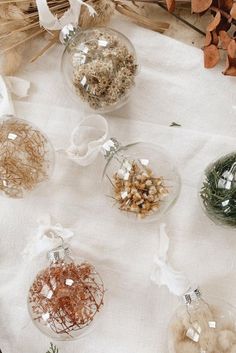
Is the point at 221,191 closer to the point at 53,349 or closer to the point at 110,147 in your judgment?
the point at 110,147

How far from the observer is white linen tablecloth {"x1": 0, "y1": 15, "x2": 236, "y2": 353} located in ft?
4.25

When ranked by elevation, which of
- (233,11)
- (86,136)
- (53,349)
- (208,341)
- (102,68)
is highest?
(233,11)

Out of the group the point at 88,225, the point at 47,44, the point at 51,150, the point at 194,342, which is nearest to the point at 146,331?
the point at 194,342

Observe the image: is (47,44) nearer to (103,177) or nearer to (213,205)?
(103,177)

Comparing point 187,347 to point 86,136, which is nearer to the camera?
point 187,347

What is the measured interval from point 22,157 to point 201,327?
41 cm

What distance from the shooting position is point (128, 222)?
4.34 feet

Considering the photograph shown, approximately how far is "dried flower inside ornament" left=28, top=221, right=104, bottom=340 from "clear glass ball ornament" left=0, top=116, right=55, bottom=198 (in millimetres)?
125

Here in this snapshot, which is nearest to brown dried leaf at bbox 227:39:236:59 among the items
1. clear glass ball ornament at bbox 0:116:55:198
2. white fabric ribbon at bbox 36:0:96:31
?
white fabric ribbon at bbox 36:0:96:31

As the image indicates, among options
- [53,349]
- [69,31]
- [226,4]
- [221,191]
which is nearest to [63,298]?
[53,349]

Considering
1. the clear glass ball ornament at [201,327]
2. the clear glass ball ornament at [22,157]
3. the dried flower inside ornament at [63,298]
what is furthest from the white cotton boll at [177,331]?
the clear glass ball ornament at [22,157]

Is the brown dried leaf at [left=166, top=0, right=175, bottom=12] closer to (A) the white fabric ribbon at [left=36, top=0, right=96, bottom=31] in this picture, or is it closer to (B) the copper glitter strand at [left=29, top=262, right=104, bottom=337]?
(A) the white fabric ribbon at [left=36, top=0, right=96, bottom=31]

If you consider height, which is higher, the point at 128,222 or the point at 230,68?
the point at 230,68

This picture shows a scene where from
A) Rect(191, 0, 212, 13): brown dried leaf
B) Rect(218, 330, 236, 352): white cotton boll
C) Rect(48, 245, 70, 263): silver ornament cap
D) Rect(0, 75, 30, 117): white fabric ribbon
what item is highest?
Rect(191, 0, 212, 13): brown dried leaf
